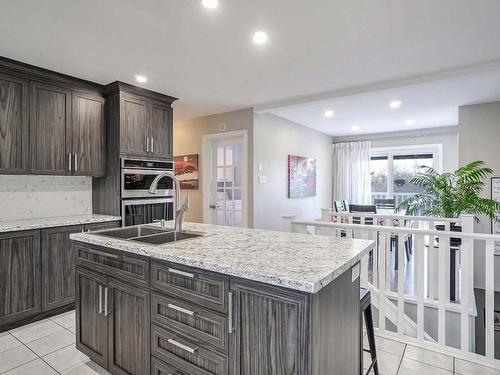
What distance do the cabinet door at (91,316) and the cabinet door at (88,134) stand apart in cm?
174

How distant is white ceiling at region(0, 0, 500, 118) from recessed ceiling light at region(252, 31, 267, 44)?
73mm

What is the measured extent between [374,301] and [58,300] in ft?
11.0

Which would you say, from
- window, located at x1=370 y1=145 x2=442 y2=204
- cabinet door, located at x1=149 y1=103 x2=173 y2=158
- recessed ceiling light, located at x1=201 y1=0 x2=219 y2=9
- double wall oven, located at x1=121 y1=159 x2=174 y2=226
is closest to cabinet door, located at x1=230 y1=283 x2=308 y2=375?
recessed ceiling light, located at x1=201 y1=0 x2=219 y2=9

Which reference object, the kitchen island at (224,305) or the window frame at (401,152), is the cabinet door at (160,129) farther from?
the window frame at (401,152)

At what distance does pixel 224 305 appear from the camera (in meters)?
1.28

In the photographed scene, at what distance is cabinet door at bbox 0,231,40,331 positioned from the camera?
8.53 feet

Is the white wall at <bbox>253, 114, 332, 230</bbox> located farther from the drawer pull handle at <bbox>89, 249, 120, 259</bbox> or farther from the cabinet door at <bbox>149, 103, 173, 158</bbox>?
the drawer pull handle at <bbox>89, 249, 120, 259</bbox>

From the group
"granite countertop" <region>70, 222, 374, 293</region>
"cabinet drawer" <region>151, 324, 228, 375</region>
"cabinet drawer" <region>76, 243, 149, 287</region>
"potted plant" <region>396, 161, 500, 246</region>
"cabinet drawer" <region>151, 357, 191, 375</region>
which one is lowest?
"cabinet drawer" <region>151, 357, 191, 375</region>

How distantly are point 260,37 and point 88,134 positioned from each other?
2318mm

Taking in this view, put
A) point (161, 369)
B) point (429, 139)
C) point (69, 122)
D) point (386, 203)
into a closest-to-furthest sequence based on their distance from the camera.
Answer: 1. point (161, 369)
2. point (69, 122)
3. point (429, 139)
4. point (386, 203)

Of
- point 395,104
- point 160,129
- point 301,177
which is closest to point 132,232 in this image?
point 160,129

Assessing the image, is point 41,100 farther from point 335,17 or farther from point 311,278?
point 311,278

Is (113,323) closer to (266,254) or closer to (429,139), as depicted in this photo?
(266,254)

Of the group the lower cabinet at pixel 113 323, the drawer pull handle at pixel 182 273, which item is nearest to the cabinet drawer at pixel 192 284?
the drawer pull handle at pixel 182 273
